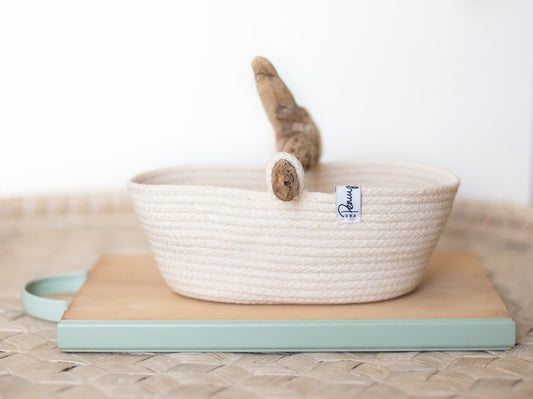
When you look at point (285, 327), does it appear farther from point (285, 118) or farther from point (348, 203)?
point (285, 118)

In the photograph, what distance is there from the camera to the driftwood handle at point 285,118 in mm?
936

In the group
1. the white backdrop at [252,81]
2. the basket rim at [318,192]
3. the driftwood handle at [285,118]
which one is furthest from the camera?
the white backdrop at [252,81]

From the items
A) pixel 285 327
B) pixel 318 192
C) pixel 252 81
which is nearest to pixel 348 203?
pixel 318 192

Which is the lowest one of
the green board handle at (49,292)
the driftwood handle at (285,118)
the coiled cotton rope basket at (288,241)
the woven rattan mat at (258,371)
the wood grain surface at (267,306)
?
the woven rattan mat at (258,371)

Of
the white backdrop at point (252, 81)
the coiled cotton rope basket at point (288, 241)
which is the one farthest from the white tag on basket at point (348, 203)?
the white backdrop at point (252, 81)

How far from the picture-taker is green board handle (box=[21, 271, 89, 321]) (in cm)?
92

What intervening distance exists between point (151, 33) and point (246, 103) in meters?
0.26

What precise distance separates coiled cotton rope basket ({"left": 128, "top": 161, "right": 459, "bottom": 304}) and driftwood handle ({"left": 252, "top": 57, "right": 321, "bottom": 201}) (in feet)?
0.45

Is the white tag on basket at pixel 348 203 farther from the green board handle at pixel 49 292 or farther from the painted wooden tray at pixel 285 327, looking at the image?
the green board handle at pixel 49 292

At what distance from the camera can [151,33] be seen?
1399 millimetres

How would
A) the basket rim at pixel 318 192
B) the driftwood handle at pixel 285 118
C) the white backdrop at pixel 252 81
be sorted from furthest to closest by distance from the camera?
the white backdrop at pixel 252 81 → the driftwood handle at pixel 285 118 → the basket rim at pixel 318 192

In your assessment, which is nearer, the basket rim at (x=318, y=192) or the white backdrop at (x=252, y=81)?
the basket rim at (x=318, y=192)

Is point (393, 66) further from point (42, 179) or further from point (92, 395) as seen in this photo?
point (92, 395)

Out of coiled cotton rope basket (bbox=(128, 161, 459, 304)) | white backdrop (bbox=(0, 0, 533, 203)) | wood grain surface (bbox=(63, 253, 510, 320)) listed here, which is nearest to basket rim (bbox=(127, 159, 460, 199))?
coiled cotton rope basket (bbox=(128, 161, 459, 304))
